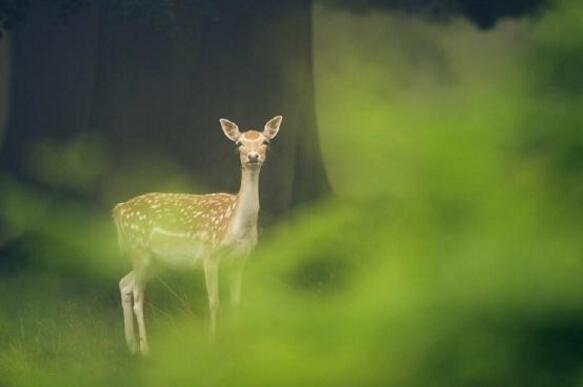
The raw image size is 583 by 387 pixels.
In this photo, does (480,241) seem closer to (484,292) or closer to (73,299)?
(484,292)

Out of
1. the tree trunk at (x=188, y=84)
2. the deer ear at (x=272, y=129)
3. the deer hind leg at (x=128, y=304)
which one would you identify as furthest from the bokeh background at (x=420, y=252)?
the tree trunk at (x=188, y=84)

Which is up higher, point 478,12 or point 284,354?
point 284,354

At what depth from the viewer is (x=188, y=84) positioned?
1623 cm

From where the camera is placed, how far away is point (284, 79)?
1586 cm

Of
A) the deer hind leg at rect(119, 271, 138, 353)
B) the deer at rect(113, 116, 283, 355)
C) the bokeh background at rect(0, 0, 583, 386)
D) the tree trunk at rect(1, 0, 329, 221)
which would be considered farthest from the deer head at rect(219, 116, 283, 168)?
the bokeh background at rect(0, 0, 583, 386)

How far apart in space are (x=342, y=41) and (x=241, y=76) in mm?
1602

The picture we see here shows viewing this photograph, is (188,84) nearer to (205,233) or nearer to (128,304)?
(128,304)

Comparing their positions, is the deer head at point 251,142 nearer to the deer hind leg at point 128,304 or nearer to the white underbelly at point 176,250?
the white underbelly at point 176,250

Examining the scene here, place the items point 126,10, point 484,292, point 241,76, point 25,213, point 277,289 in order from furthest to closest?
point 241,76 < point 126,10 < point 25,213 < point 277,289 < point 484,292

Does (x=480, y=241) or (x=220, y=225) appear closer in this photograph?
(x=480, y=241)

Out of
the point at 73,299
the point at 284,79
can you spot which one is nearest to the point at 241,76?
the point at 284,79

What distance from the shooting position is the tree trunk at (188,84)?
15820 mm

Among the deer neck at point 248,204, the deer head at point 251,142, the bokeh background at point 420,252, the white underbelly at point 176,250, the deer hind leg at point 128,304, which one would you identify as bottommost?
the deer hind leg at point 128,304

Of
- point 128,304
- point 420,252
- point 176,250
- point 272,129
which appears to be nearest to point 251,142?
point 272,129
